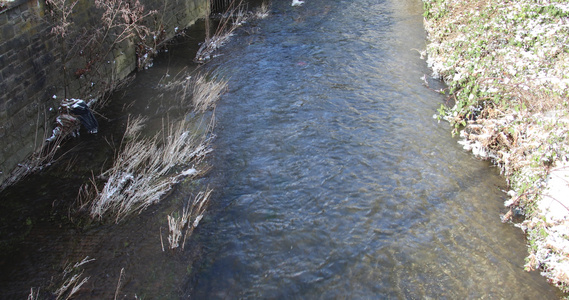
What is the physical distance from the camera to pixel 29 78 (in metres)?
6.96

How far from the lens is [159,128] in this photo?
821cm

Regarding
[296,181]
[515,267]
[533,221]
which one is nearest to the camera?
[515,267]

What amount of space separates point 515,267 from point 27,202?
681 centimetres

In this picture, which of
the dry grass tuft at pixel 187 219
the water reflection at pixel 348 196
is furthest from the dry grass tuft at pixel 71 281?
the water reflection at pixel 348 196

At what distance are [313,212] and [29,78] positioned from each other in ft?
16.6

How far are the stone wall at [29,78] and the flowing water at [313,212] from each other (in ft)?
2.05

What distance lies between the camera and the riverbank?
19.3 feet

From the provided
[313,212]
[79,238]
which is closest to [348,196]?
[313,212]

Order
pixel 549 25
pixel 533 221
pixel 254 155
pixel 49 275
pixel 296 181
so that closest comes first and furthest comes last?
pixel 49 275 → pixel 533 221 → pixel 296 181 → pixel 254 155 → pixel 549 25

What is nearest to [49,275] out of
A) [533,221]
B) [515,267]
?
[515,267]

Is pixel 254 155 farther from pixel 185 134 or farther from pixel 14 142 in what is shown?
pixel 14 142

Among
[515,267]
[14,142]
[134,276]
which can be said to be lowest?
[515,267]

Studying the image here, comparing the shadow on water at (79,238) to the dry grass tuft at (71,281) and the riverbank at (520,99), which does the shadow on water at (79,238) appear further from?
the riverbank at (520,99)

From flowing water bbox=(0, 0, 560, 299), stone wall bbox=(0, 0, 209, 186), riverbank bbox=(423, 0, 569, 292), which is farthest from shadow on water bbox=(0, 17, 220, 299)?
riverbank bbox=(423, 0, 569, 292)
